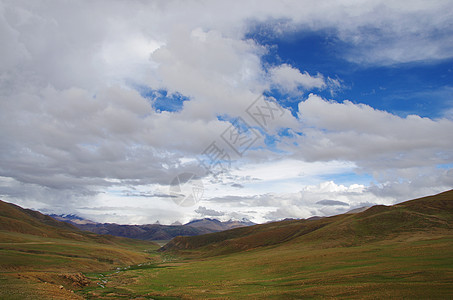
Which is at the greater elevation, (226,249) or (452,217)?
(452,217)

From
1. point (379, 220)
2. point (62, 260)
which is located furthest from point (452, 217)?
point (62, 260)

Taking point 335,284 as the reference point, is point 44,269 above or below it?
below

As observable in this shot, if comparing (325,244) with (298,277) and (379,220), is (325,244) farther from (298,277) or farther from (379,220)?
(298,277)

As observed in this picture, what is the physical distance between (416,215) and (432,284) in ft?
365

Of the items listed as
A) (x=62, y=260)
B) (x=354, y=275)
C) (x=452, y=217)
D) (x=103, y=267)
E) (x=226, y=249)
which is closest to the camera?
(x=354, y=275)

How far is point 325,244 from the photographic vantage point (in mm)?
115062

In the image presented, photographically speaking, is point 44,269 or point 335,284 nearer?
point 335,284

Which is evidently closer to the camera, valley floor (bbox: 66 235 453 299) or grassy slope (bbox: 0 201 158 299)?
valley floor (bbox: 66 235 453 299)

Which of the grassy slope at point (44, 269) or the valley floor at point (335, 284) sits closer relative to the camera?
the valley floor at point (335, 284)

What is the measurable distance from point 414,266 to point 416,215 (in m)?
97.4

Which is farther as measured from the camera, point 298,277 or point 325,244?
point 325,244

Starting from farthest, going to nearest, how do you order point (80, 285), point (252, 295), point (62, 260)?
point (62, 260) < point (80, 285) < point (252, 295)

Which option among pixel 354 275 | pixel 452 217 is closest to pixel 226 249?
pixel 452 217

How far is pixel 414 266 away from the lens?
4944cm
